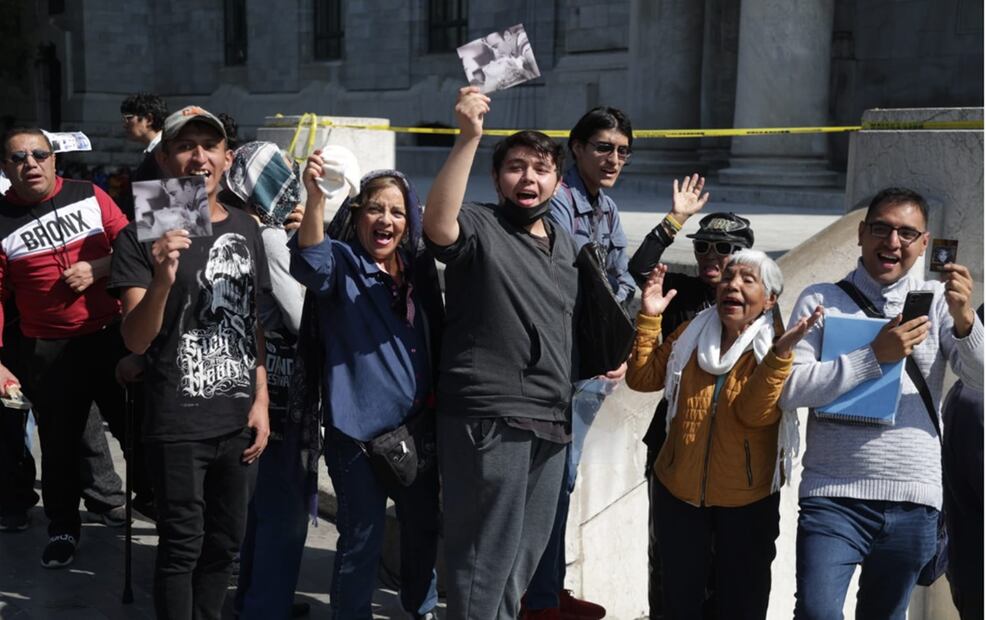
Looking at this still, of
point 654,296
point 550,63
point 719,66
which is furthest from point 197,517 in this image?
point 550,63

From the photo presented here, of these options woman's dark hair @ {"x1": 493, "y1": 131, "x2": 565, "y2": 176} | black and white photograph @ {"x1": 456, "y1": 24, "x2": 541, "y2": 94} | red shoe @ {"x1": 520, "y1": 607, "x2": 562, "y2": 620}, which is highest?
black and white photograph @ {"x1": 456, "y1": 24, "x2": 541, "y2": 94}

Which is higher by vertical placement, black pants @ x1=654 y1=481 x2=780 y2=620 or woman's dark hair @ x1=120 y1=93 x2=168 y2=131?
woman's dark hair @ x1=120 y1=93 x2=168 y2=131

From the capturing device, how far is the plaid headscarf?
179 inches

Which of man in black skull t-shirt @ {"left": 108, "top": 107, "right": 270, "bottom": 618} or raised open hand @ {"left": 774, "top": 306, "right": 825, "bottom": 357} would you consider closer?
raised open hand @ {"left": 774, "top": 306, "right": 825, "bottom": 357}

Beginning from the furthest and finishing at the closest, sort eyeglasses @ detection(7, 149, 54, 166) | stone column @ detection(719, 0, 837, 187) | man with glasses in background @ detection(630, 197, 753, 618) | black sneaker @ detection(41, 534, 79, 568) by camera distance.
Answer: stone column @ detection(719, 0, 837, 187), black sneaker @ detection(41, 534, 79, 568), eyeglasses @ detection(7, 149, 54, 166), man with glasses in background @ detection(630, 197, 753, 618)

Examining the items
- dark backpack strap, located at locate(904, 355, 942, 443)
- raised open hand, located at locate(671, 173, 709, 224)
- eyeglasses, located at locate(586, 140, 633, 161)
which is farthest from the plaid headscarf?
dark backpack strap, located at locate(904, 355, 942, 443)

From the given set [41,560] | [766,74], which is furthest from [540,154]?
[766,74]

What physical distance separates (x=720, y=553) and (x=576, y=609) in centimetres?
113

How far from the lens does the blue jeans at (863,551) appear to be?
3732mm

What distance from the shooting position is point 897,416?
12.3 feet

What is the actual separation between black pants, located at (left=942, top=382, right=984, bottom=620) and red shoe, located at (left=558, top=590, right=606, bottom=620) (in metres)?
1.52

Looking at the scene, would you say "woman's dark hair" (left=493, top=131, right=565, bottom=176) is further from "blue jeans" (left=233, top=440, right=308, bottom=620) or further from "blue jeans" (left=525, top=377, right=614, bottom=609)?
"blue jeans" (left=233, top=440, right=308, bottom=620)

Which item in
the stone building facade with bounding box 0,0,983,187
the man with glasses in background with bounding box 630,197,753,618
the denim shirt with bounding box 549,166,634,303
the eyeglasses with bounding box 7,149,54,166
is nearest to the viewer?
the man with glasses in background with bounding box 630,197,753,618

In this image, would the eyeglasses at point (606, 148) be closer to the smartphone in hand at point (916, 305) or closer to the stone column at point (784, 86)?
the smartphone in hand at point (916, 305)
